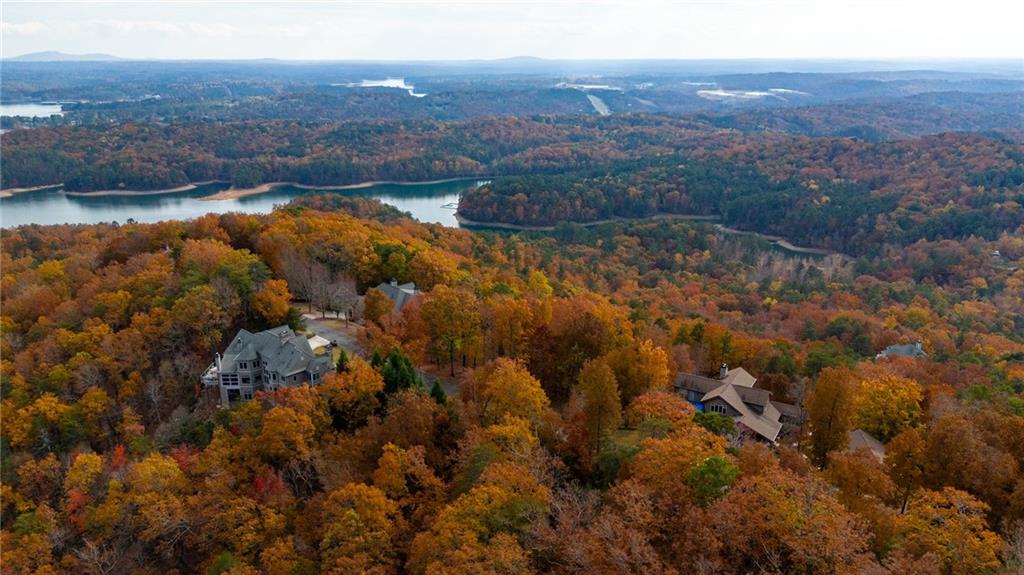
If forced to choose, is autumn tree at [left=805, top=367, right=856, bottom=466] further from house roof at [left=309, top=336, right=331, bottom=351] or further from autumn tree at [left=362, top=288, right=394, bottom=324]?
house roof at [left=309, top=336, right=331, bottom=351]

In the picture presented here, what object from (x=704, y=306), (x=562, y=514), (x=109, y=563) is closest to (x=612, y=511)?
(x=562, y=514)

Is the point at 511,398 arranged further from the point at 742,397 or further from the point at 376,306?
the point at 376,306

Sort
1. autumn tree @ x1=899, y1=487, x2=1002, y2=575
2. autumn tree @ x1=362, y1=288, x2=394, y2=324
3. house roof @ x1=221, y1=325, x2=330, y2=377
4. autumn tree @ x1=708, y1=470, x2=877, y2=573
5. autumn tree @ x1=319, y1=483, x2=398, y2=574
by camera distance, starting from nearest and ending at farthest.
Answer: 1. autumn tree @ x1=708, y1=470, x2=877, y2=573
2. autumn tree @ x1=899, y1=487, x2=1002, y2=575
3. autumn tree @ x1=319, y1=483, x2=398, y2=574
4. house roof @ x1=221, y1=325, x2=330, y2=377
5. autumn tree @ x1=362, y1=288, x2=394, y2=324

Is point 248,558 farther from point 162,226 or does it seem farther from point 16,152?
point 16,152

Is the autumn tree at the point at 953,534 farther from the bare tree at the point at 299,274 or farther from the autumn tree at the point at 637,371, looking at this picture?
the bare tree at the point at 299,274

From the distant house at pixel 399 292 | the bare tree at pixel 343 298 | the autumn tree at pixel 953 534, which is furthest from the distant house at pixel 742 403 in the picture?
the bare tree at pixel 343 298

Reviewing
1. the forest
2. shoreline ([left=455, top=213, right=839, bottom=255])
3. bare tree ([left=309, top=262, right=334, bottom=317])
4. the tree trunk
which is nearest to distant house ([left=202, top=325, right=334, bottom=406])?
the tree trunk
